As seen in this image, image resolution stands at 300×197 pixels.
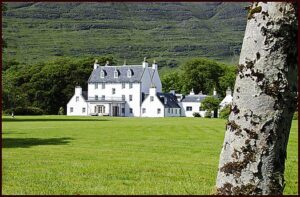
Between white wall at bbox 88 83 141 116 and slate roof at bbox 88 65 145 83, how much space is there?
102 cm

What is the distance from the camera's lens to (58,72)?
107 m

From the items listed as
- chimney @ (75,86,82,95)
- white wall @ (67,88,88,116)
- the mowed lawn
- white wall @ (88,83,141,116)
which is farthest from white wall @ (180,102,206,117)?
the mowed lawn

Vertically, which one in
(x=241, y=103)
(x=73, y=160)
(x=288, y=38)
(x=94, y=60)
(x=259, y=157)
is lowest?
(x=73, y=160)

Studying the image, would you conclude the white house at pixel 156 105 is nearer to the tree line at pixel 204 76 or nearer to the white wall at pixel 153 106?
the white wall at pixel 153 106

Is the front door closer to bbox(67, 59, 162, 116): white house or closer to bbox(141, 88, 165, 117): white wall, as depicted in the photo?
bbox(67, 59, 162, 116): white house

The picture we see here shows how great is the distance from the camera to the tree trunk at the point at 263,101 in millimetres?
4578

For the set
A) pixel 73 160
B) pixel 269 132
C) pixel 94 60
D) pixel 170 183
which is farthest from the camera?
pixel 94 60

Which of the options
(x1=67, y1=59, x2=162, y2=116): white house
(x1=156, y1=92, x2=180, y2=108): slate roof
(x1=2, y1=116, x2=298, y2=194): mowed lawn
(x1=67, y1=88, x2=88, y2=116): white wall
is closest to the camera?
(x1=2, y1=116, x2=298, y2=194): mowed lawn

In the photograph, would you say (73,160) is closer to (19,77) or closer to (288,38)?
(288,38)

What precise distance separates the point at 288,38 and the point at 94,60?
11053cm

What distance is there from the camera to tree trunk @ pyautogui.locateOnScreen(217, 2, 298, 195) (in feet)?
15.0

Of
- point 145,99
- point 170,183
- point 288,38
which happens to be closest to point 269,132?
point 288,38

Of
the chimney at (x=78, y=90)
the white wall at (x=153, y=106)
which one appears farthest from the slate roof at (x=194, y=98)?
the chimney at (x=78, y=90)

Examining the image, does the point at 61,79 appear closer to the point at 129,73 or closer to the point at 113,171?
the point at 129,73
